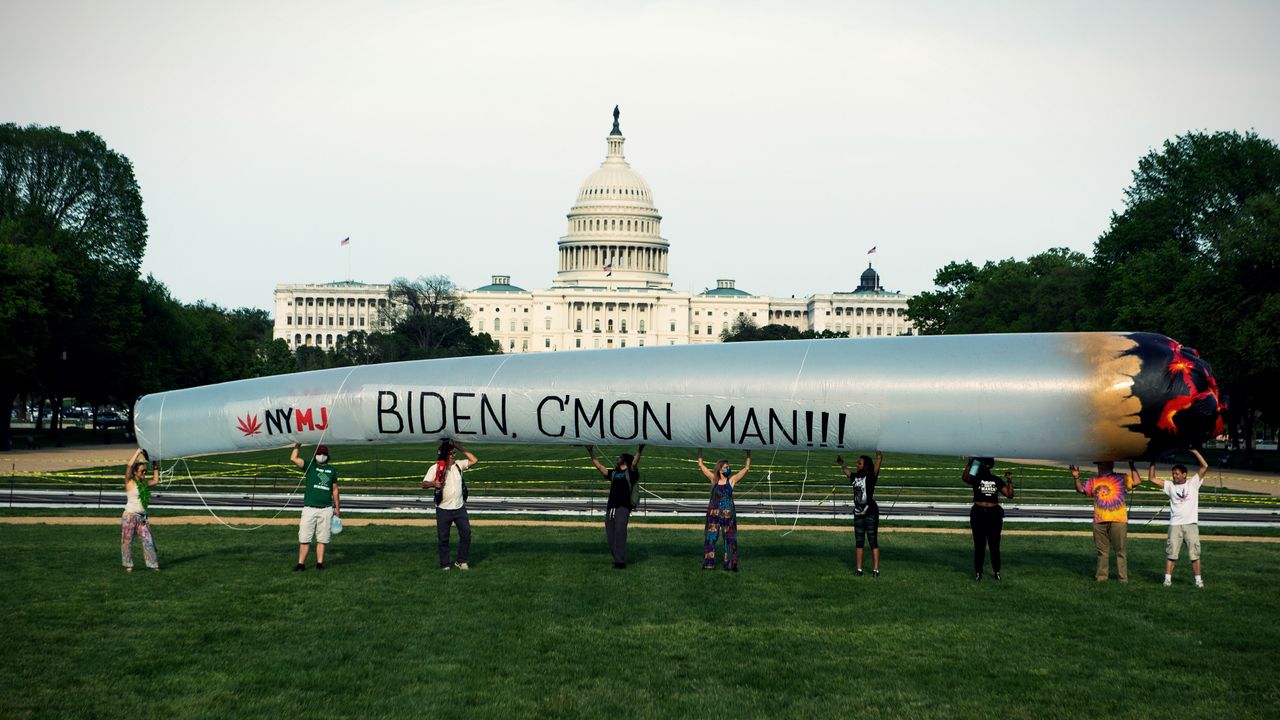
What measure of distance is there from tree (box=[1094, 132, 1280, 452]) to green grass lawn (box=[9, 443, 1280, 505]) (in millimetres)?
10310

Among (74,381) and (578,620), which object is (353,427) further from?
(74,381)

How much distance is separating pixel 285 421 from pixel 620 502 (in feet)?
16.5

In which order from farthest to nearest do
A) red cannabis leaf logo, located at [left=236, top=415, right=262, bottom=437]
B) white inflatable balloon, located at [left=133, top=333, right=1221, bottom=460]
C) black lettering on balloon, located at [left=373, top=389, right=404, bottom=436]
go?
red cannabis leaf logo, located at [left=236, top=415, right=262, bottom=437] < black lettering on balloon, located at [left=373, top=389, right=404, bottom=436] < white inflatable balloon, located at [left=133, top=333, right=1221, bottom=460]

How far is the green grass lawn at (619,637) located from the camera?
41.2 ft

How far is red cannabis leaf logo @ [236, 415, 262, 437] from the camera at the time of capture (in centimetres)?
1823

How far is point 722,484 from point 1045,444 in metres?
4.84

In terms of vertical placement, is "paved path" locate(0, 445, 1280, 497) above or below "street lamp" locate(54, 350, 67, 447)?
below

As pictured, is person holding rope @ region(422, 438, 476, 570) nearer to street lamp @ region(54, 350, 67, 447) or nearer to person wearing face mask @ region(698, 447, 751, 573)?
person wearing face mask @ region(698, 447, 751, 573)

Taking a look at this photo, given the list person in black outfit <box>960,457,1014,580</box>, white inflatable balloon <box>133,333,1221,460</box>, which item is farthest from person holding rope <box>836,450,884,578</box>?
white inflatable balloon <box>133,333,1221,460</box>

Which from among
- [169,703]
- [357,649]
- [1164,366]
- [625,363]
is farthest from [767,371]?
[169,703]

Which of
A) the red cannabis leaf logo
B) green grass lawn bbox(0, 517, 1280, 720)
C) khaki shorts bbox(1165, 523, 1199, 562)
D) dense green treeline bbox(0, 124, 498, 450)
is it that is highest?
dense green treeline bbox(0, 124, 498, 450)

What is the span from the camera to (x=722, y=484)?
19.4m

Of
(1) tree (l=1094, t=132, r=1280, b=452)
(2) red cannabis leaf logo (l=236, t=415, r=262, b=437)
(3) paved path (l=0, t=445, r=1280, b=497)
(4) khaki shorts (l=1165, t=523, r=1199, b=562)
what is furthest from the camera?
(1) tree (l=1094, t=132, r=1280, b=452)

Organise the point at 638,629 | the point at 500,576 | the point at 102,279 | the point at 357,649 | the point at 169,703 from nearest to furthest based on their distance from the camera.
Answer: the point at 169,703 → the point at 357,649 → the point at 638,629 → the point at 500,576 → the point at 102,279
